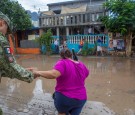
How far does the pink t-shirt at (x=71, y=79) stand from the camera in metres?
3.21

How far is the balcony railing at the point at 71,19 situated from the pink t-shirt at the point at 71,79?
15.8 m

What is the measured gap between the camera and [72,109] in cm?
338

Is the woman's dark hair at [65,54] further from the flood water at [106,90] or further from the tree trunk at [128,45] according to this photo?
the tree trunk at [128,45]

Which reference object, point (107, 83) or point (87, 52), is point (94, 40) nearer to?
point (87, 52)

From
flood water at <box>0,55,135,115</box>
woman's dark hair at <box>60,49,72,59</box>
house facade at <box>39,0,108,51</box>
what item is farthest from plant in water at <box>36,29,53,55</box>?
woman's dark hair at <box>60,49,72,59</box>

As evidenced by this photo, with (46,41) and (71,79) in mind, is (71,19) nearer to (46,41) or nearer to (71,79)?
(46,41)

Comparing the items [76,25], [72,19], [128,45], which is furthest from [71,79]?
[72,19]

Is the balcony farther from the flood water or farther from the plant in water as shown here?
the flood water

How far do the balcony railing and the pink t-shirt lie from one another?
1584 centimetres

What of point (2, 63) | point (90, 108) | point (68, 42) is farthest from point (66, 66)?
point (68, 42)

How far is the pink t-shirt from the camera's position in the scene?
321 cm

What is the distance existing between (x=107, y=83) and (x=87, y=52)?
9.97 metres

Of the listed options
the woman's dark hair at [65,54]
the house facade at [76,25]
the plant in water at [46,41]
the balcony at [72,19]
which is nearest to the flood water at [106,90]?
the woman's dark hair at [65,54]

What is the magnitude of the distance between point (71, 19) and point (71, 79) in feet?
57.1
